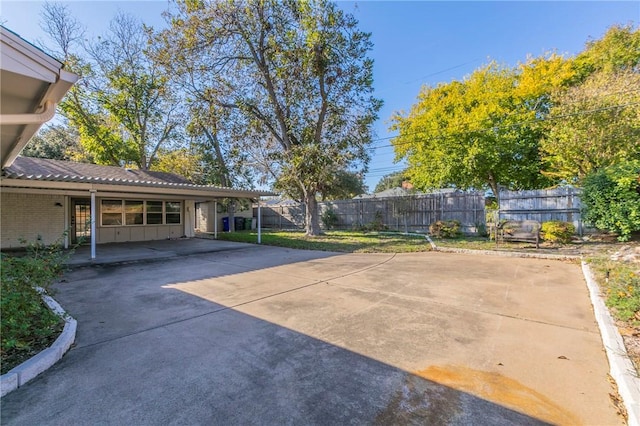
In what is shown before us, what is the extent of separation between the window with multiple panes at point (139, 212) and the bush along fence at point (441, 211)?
8103 mm

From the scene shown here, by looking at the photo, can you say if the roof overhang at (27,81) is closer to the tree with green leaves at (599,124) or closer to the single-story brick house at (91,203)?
the single-story brick house at (91,203)

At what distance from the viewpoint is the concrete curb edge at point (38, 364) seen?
2.29 metres

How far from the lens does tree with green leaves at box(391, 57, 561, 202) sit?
14891 mm

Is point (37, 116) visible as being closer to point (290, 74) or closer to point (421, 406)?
point (421, 406)

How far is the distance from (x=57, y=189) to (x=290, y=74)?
33.7 ft

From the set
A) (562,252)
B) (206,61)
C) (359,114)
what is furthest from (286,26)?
(562,252)

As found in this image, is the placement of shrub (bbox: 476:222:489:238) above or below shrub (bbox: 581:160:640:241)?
below

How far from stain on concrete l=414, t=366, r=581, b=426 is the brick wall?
13.9 meters

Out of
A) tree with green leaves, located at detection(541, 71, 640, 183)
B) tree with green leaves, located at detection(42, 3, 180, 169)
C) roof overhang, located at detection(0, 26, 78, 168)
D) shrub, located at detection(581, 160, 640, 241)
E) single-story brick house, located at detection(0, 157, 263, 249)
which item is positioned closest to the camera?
roof overhang, located at detection(0, 26, 78, 168)

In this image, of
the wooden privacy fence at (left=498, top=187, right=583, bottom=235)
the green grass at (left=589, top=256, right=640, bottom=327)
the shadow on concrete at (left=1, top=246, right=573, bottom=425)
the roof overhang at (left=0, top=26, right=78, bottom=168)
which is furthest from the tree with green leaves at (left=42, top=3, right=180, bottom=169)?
the green grass at (left=589, top=256, right=640, bottom=327)

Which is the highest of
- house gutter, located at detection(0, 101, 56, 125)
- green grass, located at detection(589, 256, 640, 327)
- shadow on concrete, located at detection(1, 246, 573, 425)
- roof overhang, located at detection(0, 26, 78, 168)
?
roof overhang, located at detection(0, 26, 78, 168)

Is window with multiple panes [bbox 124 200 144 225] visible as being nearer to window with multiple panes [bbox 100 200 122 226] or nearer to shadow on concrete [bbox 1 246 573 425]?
window with multiple panes [bbox 100 200 122 226]

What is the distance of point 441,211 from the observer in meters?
14.0

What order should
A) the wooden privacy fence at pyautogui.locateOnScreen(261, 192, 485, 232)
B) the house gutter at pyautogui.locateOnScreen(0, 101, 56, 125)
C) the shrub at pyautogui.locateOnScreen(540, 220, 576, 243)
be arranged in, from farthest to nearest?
1. the wooden privacy fence at pyautogui.locateOnScreen(261, 192, 485, 232)
2. the shrub at pyautogui.locateOnScreen(540, 220, 576, 243)
3. the house gutter at pyautogui.locateOnScreen(0, 101, 56, 125)
